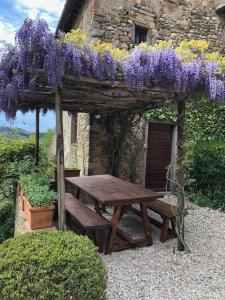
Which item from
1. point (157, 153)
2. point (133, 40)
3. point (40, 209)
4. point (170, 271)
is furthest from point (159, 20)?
point (170, 271)

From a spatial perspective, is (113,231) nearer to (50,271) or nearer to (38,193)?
(38,193)

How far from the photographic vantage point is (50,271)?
7.32 ft

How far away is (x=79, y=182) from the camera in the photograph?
5.06 meters

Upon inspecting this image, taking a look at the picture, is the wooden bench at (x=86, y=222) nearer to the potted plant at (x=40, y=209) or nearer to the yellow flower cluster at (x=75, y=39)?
the potted plant at (x=40, y=209)

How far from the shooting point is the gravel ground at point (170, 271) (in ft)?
9.53

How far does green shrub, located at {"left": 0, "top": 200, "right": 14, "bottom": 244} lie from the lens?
6930 mm

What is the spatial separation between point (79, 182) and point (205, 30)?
5527 millimetres

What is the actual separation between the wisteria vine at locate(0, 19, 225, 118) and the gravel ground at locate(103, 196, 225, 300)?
1976mm

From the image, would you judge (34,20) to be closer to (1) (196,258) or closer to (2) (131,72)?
(2) (131,72)

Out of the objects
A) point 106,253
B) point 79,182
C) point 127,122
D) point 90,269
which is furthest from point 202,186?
point 90,269

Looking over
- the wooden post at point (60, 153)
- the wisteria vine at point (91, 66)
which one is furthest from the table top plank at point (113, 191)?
the wisteria vine at point (91, 66)

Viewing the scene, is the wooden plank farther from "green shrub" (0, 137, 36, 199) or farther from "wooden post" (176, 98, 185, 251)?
"green shrub" (0, 137, 36, 199)

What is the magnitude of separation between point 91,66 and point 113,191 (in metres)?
1.91

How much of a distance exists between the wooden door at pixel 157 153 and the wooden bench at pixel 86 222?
3262 mm
